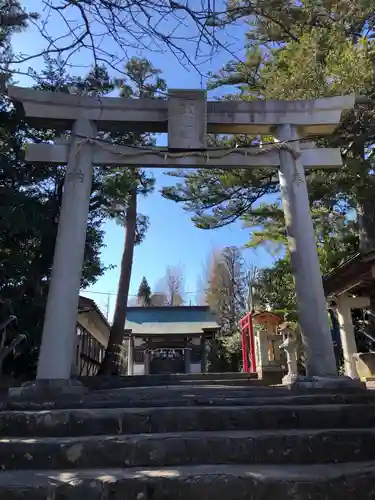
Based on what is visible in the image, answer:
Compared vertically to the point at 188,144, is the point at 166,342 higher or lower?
lower

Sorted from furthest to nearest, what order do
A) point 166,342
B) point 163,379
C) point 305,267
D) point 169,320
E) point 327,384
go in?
point 169,320, point 166,342, point 163,379, point 305,267, point 327,384

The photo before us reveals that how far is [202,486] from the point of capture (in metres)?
2.44

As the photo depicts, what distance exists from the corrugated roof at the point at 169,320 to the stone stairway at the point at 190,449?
16696 millimetres

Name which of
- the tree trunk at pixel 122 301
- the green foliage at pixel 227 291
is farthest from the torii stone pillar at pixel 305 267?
the green foliage at pixel 227 291

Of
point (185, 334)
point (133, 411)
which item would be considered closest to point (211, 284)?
point (185, 334)

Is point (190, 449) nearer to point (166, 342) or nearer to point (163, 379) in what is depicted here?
point (163, 379)

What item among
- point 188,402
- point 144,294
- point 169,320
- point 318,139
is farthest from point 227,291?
point 188,402

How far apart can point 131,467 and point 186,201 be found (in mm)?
9332

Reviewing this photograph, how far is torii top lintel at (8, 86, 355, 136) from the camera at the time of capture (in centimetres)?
604

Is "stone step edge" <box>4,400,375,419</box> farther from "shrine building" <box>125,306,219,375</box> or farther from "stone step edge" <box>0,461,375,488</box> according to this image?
"shrine building" <box>125,306,219,375</box>

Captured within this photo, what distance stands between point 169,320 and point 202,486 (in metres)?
20.8

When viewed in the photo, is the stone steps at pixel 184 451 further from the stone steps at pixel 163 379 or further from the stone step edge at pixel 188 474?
the stone steps at pixel 163 379

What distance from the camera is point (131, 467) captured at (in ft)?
9.02

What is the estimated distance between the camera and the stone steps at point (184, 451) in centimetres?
280
